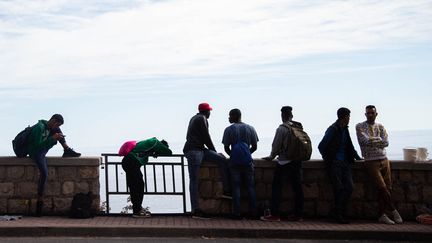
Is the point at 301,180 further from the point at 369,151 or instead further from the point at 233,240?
the point at 233,240

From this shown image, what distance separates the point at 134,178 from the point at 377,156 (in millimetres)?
4201

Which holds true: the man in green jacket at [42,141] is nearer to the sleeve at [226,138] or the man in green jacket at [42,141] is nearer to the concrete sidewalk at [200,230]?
the concrete sidewalk at [200,230]

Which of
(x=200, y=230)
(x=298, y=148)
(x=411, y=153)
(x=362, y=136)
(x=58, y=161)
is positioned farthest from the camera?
(x=411, y=153)

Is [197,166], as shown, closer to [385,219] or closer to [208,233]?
[208,233]

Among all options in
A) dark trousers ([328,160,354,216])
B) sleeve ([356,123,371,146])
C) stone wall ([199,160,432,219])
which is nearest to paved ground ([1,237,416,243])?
dark trousers ([328,160,354,216])

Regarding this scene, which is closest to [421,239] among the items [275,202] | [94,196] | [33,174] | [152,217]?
[275,202]

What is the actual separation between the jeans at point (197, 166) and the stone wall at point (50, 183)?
5.39 feet

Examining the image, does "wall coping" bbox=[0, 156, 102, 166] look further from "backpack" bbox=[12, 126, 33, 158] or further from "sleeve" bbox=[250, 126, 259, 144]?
"sleeve" bbox=[250, 126, 259, 144]

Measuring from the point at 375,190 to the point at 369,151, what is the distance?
2.90ft

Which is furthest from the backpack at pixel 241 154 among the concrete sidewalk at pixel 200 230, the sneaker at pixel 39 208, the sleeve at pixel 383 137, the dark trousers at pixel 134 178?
the sneaker at pixel 39 208

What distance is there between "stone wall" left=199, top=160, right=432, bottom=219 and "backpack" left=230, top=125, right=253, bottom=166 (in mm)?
585

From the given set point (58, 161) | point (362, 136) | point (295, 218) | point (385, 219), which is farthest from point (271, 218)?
point (58, 161)

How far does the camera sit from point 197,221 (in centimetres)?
960

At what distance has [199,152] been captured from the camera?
388 inches
